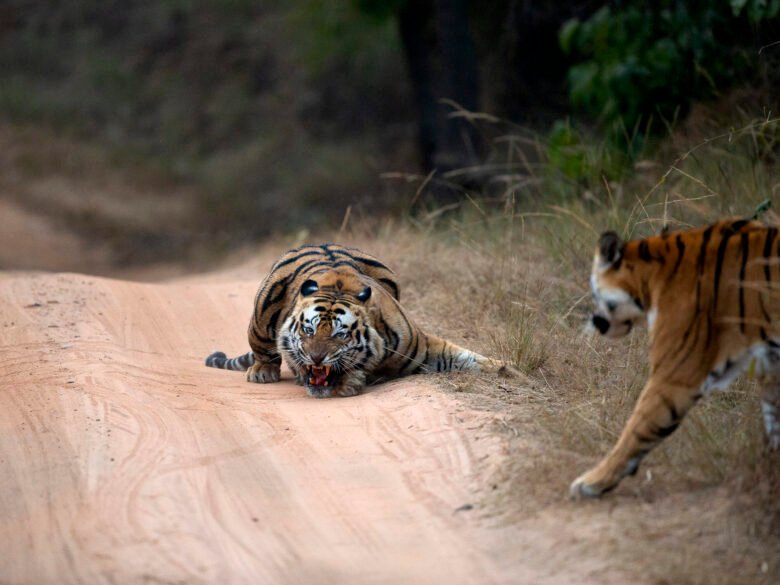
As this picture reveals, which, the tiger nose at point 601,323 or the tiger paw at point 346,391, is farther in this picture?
the tiger paw at point 346,391

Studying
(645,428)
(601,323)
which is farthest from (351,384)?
(645,428)

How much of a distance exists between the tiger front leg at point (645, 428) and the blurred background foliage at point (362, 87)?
5366 millimetres

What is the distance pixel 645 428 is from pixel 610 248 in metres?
0.78

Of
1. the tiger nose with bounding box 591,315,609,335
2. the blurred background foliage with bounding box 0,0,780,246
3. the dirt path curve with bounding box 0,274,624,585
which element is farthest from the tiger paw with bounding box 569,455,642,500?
the blurred background foliage with bounding box 0,0,780,246

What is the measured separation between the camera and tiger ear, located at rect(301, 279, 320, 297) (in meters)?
6.45

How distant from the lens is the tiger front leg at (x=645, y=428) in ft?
13.1

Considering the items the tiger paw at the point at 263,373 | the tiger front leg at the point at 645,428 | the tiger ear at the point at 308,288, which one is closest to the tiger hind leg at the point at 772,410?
the tiger front leg at the point at 645,428

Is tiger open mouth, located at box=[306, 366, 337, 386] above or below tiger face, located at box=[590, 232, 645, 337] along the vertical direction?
below

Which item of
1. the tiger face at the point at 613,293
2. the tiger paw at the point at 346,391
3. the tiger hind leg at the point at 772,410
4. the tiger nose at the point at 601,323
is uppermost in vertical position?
the tiger face at the point at 613,293

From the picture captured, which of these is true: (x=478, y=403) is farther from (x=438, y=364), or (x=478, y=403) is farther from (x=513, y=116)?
(x=513, y=116)

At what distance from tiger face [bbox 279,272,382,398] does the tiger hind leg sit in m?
2.57

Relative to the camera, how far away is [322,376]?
20.5 feet

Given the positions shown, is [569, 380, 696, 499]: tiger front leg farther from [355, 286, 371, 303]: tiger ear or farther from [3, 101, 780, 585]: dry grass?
[355, 286, 371, 303]: tiger ear

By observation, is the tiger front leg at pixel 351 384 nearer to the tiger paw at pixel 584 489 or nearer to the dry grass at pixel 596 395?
the dry grass at pixel 596 395
